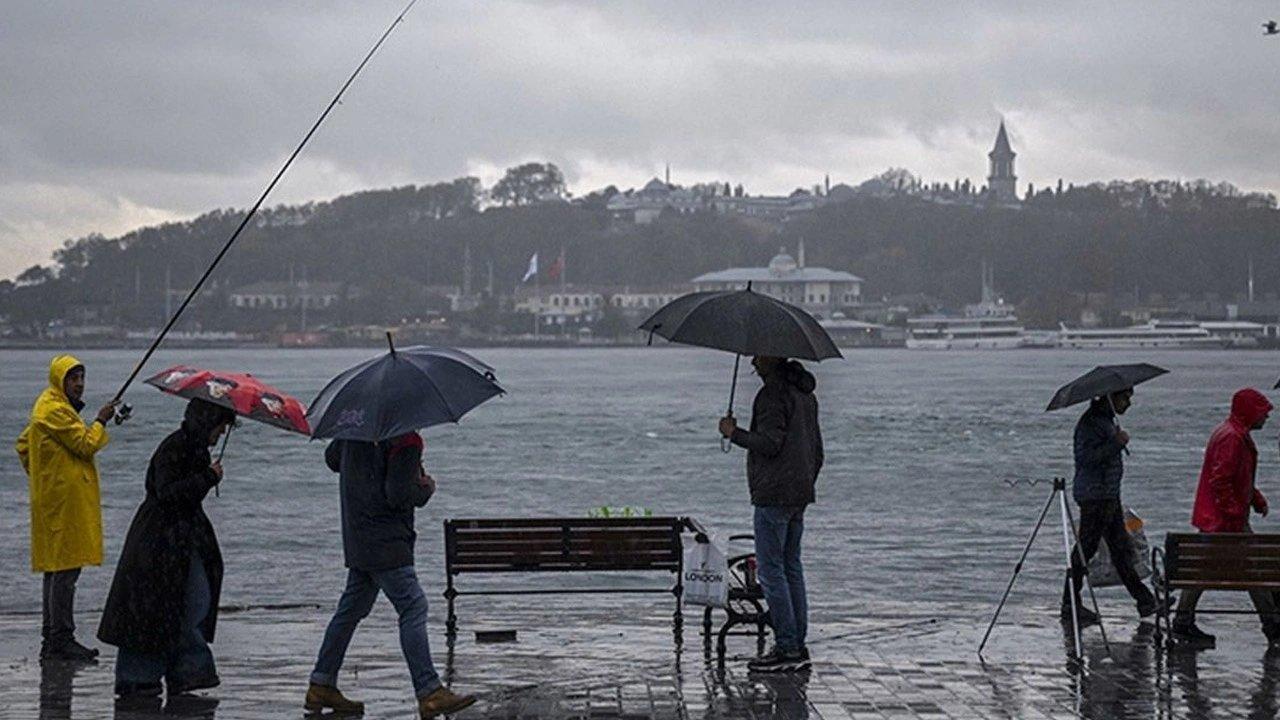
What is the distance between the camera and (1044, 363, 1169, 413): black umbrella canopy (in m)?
10.8

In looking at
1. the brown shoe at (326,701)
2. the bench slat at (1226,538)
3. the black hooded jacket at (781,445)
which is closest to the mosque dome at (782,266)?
the bench slat at (1226,538)

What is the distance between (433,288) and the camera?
184 metres

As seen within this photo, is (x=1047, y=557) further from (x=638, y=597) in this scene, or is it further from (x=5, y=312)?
(x=5, y=312)

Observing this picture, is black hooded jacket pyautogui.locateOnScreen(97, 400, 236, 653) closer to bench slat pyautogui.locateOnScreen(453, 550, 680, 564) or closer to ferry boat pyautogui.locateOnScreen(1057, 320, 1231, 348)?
bench slat pyautogui.locateOnScreen(453, 550, 680, 564)

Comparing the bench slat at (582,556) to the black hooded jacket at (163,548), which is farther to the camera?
the bench slat at (582,556)

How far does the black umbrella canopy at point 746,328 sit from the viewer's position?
8.98 metres

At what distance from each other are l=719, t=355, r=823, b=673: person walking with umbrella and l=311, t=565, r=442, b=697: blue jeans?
1.68 meters

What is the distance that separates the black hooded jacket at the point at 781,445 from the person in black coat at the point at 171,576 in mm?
2356

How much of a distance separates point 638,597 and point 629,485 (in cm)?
2106

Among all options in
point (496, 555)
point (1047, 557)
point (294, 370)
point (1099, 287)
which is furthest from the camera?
point (1099, 287)

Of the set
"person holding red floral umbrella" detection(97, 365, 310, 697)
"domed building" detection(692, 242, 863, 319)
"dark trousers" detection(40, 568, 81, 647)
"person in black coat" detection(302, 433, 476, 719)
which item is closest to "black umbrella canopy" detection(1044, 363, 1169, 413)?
"person in black coat" detection(302, 433, 476, 719)

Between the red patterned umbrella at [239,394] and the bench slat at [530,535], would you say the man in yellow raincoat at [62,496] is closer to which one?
the red patterned umbrella at [239,394]

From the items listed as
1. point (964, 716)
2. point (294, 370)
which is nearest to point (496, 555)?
point (964, 716)

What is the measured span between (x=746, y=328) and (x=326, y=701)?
242 centimetres
